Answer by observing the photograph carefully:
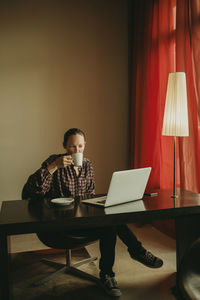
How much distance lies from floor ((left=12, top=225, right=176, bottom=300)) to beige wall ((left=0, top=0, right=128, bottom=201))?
1.14 m

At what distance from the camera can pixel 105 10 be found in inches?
146

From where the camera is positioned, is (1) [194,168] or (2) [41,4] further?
(2) [41,4]

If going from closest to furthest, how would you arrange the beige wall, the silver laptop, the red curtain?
the silver laptop, the red curtain, the beige wall

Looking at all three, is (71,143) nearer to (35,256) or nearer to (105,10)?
(35,256)

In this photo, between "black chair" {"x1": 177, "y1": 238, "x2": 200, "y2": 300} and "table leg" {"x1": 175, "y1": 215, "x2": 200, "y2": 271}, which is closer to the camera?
"black chair" {"x1": 177, "y1": 238, "x2": 200, "y2": 300}

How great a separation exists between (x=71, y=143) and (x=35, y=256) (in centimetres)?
106

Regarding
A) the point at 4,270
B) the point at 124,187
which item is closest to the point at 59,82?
the point at 124,187

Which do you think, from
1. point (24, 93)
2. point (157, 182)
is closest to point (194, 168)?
point (157, 182)

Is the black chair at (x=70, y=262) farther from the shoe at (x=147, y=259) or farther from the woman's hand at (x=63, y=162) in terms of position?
the woman's hand at (x=63, y=162)

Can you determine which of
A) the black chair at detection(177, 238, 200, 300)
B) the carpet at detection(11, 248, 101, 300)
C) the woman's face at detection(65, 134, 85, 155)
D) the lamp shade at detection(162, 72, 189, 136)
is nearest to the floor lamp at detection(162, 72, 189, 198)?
the lamp shade at detection(162, 72, 189, 136)

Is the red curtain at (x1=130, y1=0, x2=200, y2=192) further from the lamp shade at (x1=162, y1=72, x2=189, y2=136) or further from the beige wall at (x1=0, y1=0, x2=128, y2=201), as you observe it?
the lamp shade at (x1=162, y1=72, x2=189, y2=136)

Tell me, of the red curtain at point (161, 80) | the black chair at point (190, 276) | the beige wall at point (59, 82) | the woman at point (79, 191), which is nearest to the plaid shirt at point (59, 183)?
the woman at point (79, 191)

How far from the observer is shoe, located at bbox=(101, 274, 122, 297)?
2.08 metres

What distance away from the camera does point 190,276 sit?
1394 mm
